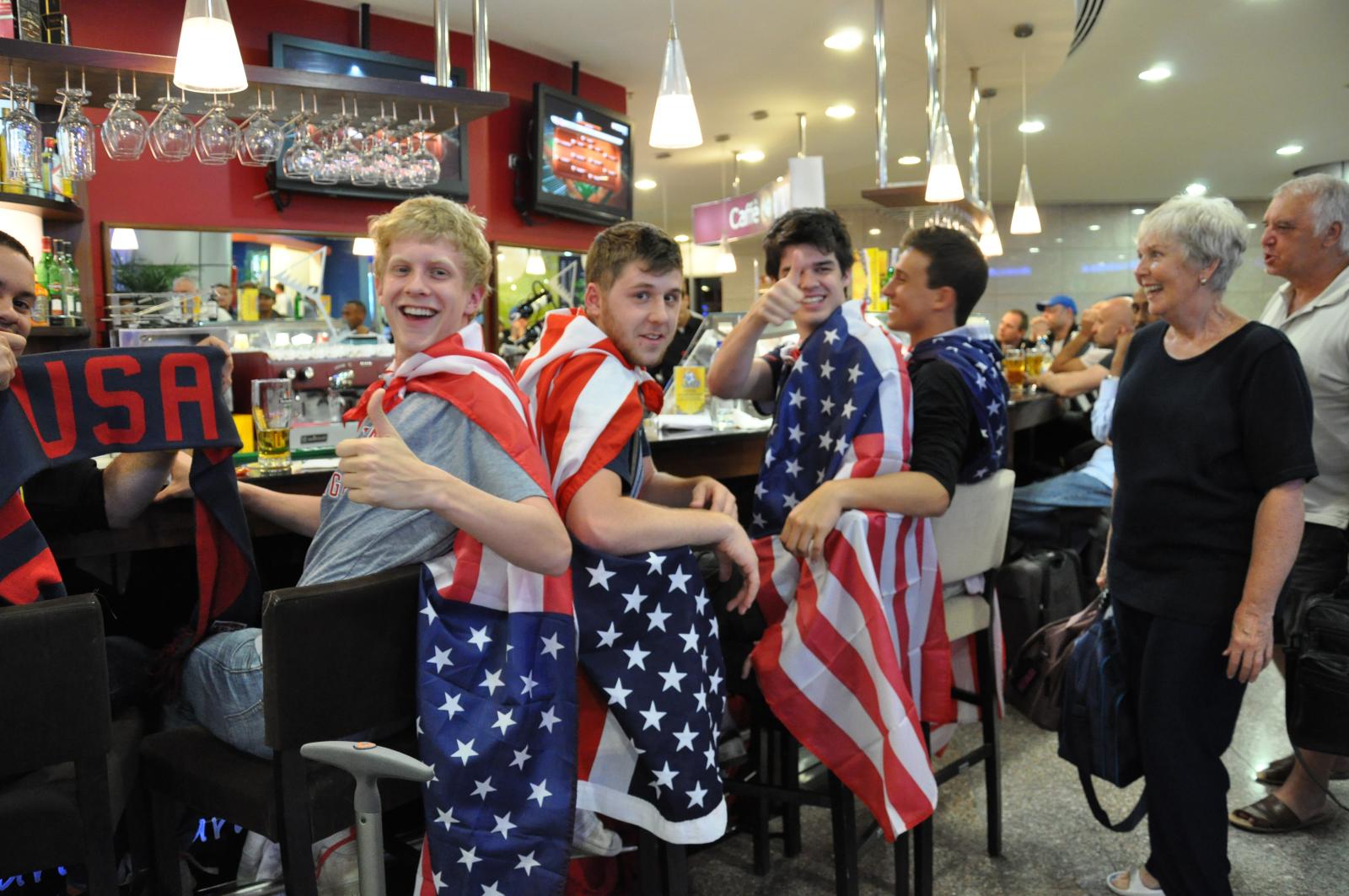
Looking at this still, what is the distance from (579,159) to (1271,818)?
5651mm

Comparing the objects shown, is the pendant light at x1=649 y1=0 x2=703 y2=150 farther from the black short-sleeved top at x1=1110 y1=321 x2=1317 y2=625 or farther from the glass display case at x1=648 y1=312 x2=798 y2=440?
the black short-sleeved top at x1=1110 y1=321 x2=1317 y2=625

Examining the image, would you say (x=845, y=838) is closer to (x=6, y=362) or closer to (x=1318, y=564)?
(x=1318, y=564)

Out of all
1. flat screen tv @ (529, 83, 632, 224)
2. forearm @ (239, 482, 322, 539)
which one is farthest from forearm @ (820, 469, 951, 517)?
flat screen tv @ (529, 83, 632, 224)

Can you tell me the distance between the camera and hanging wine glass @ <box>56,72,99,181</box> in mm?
2824

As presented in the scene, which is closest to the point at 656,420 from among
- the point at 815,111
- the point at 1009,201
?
the point at 815,111

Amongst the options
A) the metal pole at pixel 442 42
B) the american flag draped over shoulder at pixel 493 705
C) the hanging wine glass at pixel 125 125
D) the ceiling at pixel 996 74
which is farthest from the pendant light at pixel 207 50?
the ceiling at pixel 996 74

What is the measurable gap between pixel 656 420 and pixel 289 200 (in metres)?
3.35

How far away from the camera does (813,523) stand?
1979 millimetres

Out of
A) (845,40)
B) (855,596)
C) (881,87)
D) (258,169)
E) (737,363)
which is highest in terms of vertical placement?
(845,40)

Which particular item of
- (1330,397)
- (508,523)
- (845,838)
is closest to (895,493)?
(845,838)

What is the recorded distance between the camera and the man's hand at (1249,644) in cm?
198

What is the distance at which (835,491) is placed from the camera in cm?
202

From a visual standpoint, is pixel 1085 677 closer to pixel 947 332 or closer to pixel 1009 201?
pixel 947 332

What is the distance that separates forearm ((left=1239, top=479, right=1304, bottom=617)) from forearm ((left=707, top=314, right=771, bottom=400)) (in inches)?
44.6
